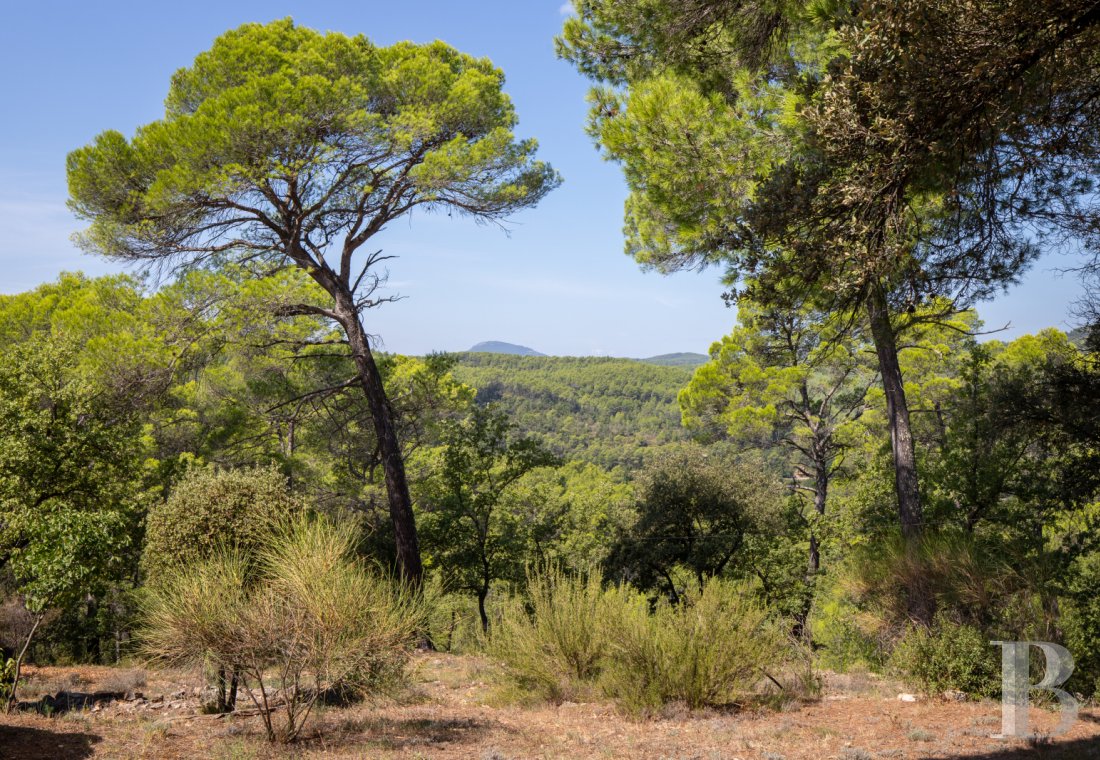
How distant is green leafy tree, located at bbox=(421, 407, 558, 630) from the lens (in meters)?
16.1

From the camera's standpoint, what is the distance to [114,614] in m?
13.9

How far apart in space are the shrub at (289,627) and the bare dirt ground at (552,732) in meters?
0.49

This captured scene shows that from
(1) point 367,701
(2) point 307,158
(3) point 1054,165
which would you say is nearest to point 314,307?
(2) point 307,158

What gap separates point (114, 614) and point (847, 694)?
13.2 meters

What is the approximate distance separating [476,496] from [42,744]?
38.0 ft

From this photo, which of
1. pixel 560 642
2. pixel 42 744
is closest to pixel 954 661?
pixel 560 642

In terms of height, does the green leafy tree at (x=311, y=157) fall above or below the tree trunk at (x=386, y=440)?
above

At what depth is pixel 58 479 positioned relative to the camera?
25.3 feet

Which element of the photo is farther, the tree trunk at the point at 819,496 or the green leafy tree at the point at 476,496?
the tree trunk at the point at 819,496

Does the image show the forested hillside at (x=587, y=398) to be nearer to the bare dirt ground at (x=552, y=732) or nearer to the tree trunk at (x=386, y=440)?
the tree trunk at (x=386, y=440)

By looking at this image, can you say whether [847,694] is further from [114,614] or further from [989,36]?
[114,614]

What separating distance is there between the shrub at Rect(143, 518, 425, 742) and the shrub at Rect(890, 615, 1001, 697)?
4984 millimetres

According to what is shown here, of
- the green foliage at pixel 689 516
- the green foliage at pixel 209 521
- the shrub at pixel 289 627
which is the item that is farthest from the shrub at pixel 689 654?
the green foliage at pixel 689 516

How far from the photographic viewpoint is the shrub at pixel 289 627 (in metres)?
5.23
